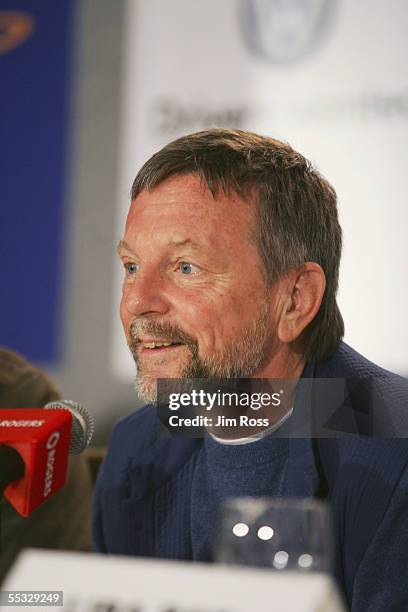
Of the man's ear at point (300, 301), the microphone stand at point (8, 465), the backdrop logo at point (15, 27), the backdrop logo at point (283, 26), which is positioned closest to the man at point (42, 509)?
the man's ear at point (300, 301)

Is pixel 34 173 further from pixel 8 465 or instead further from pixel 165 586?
pixel 165 586

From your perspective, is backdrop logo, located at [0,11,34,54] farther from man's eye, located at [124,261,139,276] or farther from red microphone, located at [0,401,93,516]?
red microphone, located at [0,401,93,516]

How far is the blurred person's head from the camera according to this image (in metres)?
0.99

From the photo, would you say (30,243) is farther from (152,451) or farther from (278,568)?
(278,568)

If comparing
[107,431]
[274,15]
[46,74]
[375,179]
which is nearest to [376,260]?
[375,179]

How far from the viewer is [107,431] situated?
133 centimetres

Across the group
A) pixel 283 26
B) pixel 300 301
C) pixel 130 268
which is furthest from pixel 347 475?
pixel 283 26

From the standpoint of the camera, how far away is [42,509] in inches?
49.6

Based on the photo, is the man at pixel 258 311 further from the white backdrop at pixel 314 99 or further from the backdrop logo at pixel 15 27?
the backdrop logo at pixel 15 27

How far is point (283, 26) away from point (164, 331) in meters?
1.03

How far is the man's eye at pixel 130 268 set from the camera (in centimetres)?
102

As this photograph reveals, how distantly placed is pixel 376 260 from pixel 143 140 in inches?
21.1

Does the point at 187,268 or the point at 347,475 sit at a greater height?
the point at 187,268

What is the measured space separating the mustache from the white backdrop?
14 cm
